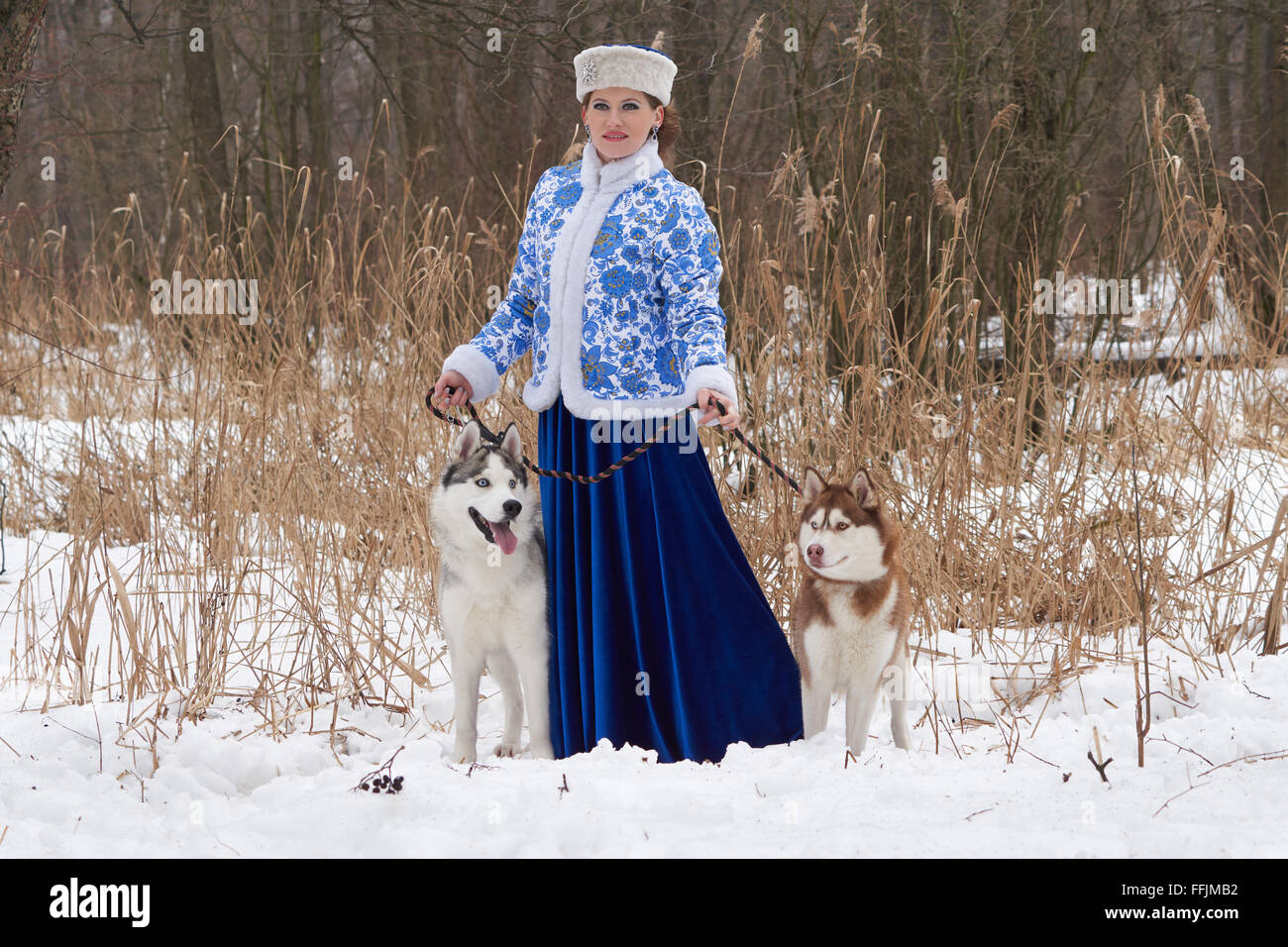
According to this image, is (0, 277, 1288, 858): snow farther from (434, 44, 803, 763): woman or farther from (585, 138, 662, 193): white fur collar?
(585, 138, 662, 193): white fur collar

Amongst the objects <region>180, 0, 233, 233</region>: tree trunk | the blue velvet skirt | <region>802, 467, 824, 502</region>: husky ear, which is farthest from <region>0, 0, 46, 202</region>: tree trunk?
<region>180, 0, 233, 233</region>: tree trunk

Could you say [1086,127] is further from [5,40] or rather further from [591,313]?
[5,40]

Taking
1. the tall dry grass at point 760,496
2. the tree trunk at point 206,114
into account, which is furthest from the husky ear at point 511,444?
the tree trunk at point 206,114

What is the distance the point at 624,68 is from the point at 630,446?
0.91 metres

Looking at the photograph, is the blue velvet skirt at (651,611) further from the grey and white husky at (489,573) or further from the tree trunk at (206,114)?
the tree trunk at (206,114)

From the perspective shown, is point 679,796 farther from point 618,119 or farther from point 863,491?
point 618,119

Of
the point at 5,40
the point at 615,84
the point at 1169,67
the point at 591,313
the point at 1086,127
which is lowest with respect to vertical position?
the point at 591,313

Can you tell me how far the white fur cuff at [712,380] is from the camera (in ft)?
8.38

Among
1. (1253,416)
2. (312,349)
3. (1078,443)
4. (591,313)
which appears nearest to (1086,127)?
(1253,416)

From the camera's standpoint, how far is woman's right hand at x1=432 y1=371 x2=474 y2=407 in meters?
2.81

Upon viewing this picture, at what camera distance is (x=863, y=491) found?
269cm

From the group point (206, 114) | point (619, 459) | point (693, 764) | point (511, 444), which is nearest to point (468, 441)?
point (511, 444)

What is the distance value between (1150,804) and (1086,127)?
5386mm

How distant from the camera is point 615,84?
2703 mm
